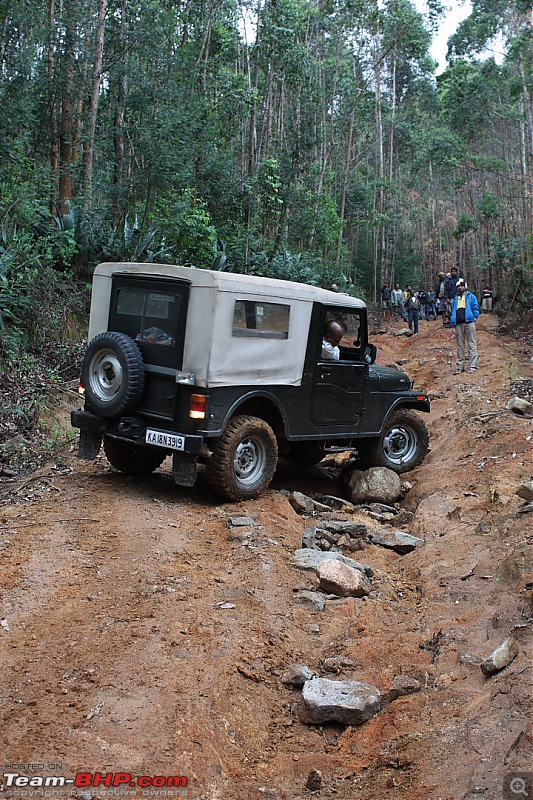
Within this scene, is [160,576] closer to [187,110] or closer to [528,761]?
[528,761]

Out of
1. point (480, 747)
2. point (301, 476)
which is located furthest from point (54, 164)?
point (480, 747)

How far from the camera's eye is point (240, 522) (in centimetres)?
705

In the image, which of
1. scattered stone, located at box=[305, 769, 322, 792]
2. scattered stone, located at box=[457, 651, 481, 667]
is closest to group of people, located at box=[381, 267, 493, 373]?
scattered stone, located at box=[457, 651, 481, 667]

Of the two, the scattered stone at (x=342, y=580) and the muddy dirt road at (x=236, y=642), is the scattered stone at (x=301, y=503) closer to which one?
the muddy dirt road at (x=236, y=642)

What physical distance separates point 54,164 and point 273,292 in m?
12.2

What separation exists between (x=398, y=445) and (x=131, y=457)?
3.44m

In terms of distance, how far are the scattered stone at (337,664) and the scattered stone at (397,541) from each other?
7.85ft

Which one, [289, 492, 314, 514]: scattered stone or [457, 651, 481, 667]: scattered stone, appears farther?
[289, 492, 314, 514]: scattered stone

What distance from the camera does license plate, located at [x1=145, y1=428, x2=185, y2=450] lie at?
7054mm

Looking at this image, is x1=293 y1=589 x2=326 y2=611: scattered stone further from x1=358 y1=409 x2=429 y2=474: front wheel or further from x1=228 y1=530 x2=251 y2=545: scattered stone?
x1=358 y1=409 x2=429 y2=474: front wheel

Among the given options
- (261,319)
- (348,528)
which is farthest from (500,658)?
(261,319)

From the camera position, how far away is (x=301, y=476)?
31.2 ft

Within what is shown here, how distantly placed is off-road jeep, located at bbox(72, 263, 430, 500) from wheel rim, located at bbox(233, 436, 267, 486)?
11 millimetres

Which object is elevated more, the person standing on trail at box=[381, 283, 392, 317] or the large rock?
the person standing on trail at box=[381, 283, 392, 317]
